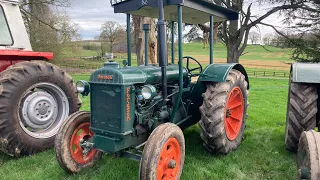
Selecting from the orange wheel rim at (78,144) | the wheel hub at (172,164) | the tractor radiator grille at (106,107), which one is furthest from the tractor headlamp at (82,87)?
the wheel hub at (172,164)

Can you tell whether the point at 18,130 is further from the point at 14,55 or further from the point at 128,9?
the point at 128,9

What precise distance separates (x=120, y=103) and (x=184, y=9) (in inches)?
69.0

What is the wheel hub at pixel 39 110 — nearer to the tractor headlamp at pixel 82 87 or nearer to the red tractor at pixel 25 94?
the red tractor at pixel 25 94

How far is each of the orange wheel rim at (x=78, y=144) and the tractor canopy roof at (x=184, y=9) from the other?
1591 mm

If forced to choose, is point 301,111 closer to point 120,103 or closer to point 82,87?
point 120,103

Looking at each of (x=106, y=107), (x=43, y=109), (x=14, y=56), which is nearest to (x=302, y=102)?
(x=106, y=107)

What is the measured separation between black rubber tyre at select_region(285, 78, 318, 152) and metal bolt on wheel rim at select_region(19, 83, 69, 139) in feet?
10.8

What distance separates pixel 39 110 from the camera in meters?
4.19

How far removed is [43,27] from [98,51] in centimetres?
1923

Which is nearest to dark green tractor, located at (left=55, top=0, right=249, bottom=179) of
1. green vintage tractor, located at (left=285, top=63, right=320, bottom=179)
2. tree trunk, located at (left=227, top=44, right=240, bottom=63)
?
green vintage tractor, located at (left=285, top=63, right=320, bottom=179)

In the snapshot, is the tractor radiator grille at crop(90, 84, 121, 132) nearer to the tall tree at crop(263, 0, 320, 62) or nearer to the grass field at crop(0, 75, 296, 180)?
the grass field at crop(0, 75, 296, 180)

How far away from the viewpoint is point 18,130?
12.6 feet

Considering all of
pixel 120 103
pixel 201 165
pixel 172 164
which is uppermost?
pixel 120 103

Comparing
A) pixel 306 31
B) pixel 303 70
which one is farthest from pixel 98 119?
pixel 306 31
